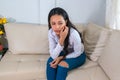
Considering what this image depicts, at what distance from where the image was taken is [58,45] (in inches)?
67.5

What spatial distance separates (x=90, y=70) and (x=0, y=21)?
1340mm

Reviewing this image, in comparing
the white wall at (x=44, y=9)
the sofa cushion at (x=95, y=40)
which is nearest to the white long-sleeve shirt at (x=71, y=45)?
the sofa cushion at (x=95, y=40)

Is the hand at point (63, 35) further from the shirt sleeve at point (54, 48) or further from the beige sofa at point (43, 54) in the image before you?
the beige sofa at point (43, 54)

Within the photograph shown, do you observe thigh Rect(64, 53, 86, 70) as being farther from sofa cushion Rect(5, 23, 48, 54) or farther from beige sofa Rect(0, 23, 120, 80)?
sofa cushion Rect(5, 23, 48, 54)

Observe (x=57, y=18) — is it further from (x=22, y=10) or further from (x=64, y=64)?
(x=22, y=10)

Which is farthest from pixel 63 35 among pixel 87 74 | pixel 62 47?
pixel 87 74

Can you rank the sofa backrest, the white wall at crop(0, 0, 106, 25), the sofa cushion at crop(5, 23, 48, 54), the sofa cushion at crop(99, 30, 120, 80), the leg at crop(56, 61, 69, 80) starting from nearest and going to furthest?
the sofa cushion at crop(99, 30, 120, 80)
the leg at crop(56, 61, 69, 80)
the sofa backrest
the sofa cushion at crop(5, 23, 48, 54)
the white wall at crop(0, 0, 106, 25)

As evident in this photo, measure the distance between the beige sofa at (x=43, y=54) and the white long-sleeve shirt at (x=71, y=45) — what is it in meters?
0.17

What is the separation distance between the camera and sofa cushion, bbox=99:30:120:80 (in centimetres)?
152

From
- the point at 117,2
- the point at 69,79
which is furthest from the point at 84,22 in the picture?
the point at 69,79

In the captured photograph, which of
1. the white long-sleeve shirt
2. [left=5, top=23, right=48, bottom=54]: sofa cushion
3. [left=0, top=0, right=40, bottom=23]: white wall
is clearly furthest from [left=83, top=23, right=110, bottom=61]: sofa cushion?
[left=0, top=0, right=40, bottom=23]: white wall

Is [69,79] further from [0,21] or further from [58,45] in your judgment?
[0,21]

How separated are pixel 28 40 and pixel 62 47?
2.01 ft

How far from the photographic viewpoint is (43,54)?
2211 millimetres
